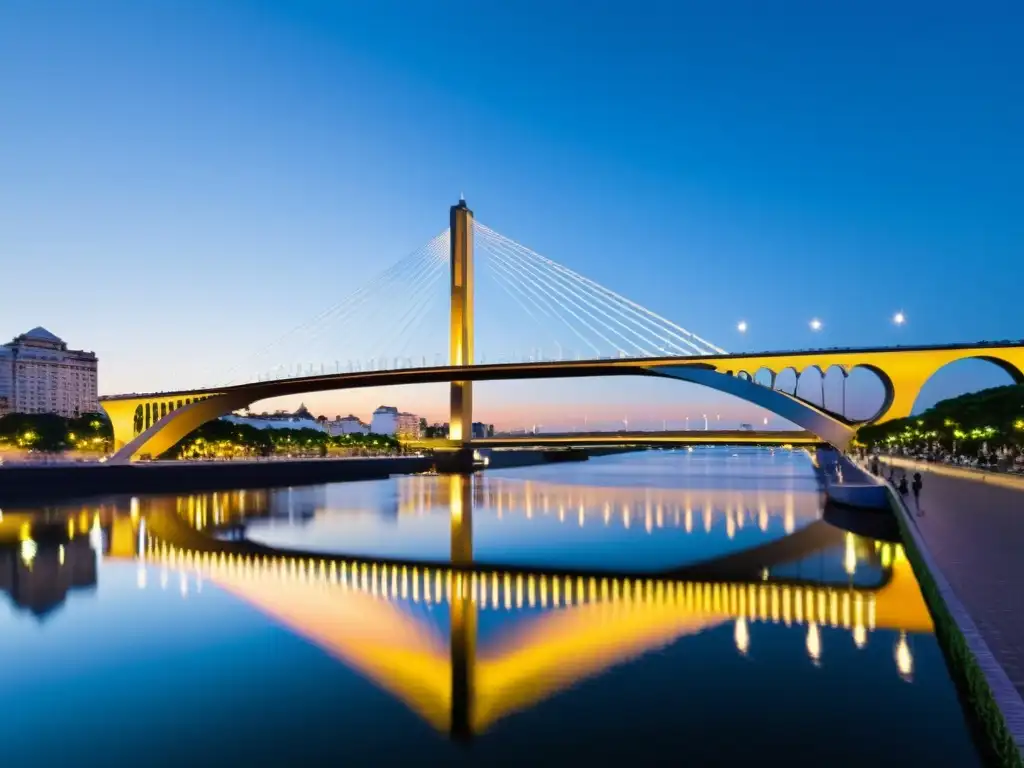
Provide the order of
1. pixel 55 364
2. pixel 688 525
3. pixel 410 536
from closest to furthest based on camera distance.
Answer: pixel 410 536, pixel 688 525, pixel 55 364

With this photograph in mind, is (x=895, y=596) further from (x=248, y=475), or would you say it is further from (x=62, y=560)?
(x=248, y=475)

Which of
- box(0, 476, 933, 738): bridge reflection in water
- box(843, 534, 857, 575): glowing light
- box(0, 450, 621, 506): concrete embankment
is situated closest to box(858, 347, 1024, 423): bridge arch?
box(0, 476, 933, 738): bridge reflection in water

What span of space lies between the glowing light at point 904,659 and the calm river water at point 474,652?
5 centimetres

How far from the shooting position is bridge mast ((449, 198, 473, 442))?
56219 mm

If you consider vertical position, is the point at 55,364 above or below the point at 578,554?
above

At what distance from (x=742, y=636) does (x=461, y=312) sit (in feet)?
151

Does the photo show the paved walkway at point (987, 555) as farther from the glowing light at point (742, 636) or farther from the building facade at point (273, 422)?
the building facade at point (273, 422)

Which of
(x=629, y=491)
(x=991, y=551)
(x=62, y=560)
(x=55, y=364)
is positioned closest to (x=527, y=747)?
(x=991, y=551)

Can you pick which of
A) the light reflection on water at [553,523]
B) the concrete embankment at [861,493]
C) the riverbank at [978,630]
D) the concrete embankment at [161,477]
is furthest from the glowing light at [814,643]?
the concrete embankment at [161,477]

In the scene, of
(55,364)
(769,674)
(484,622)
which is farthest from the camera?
(55,364)

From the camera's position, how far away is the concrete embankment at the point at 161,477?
3941 cm

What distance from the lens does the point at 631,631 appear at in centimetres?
1279

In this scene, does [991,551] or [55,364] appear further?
[55,364]

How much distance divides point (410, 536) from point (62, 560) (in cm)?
904
